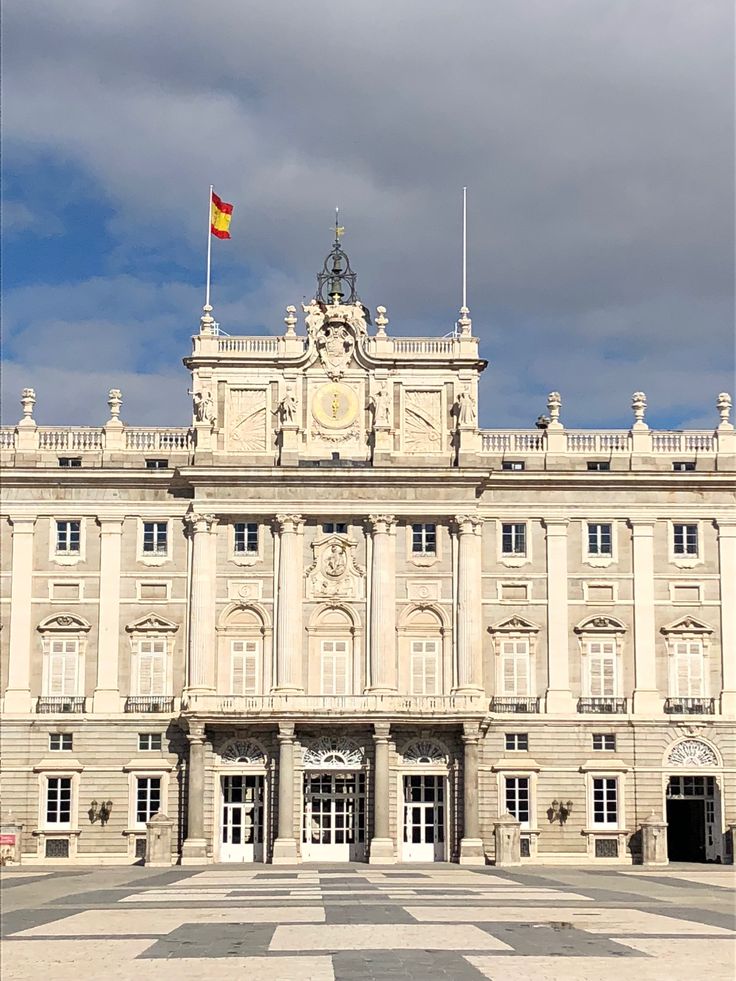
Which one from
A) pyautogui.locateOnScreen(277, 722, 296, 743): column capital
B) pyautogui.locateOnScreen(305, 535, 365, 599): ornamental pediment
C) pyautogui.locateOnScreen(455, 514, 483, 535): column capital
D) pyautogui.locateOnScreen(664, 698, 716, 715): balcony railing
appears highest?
pyautogui.locateOnScreen(455, 514, 483, 535): column capital

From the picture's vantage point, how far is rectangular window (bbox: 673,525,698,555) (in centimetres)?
6425

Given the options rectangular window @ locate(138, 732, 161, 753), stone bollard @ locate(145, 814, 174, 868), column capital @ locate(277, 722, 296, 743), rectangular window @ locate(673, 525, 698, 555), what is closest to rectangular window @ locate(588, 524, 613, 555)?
rectangular window @ locate(673, 525, 698, 555)

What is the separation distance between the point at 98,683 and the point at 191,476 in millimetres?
9502

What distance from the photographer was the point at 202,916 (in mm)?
32688

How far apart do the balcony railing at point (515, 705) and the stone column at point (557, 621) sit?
2.06 feet

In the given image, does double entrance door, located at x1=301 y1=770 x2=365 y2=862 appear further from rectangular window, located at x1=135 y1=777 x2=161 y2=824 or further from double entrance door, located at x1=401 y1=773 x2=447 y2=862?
rectangular window, located at x1=135 y1=777 x2=161 y2=824

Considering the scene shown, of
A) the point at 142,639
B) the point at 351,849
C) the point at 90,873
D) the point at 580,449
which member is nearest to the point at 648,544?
the point at 580,449

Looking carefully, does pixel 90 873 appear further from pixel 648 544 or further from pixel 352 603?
pixel 648 544

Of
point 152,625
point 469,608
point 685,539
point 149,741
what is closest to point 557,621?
point 469,608

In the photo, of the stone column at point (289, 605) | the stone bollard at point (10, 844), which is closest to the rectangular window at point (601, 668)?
the stone column at point (289, 605)

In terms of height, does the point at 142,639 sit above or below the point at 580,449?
below

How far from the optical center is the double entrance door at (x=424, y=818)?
60906 mm

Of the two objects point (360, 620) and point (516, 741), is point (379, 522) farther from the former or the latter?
point (516, 741)

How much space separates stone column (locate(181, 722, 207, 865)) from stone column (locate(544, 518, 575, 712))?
48.2 ft
